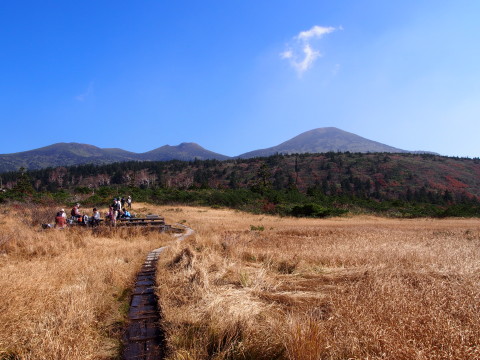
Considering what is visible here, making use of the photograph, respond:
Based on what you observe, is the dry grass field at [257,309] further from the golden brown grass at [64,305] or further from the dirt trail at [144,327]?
the dirt trail at [144,327]

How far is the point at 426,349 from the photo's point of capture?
3098 millimetres

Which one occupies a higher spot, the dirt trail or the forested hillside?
the forested hillside

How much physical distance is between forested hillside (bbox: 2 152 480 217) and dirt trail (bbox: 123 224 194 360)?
1508 inches

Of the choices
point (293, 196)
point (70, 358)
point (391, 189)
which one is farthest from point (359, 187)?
point (70, 358)

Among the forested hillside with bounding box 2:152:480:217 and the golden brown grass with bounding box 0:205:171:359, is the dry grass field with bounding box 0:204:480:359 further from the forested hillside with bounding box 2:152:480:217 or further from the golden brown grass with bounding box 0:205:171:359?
the forested hillside with bounding box 2:152:480:217

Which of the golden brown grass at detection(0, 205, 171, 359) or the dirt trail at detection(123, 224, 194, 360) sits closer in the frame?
the golden brown grass at detection(0, 205, 171, 359)

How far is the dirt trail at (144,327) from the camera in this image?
396 cm

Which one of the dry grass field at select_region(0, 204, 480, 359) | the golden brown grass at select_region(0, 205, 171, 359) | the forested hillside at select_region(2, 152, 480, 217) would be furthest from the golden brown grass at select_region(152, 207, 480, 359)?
the forested hillside at select_region(2, 152, 480, 217)

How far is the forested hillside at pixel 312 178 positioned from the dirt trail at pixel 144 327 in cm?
3830

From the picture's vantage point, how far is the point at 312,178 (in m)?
82.4

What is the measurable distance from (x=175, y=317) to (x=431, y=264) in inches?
251

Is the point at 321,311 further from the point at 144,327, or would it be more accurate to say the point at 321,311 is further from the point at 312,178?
the point at 312,178

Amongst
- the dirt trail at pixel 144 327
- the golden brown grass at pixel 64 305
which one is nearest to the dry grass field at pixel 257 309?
the golden brown grass at pixel 64 305

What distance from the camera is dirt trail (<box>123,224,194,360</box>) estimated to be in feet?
13.0
